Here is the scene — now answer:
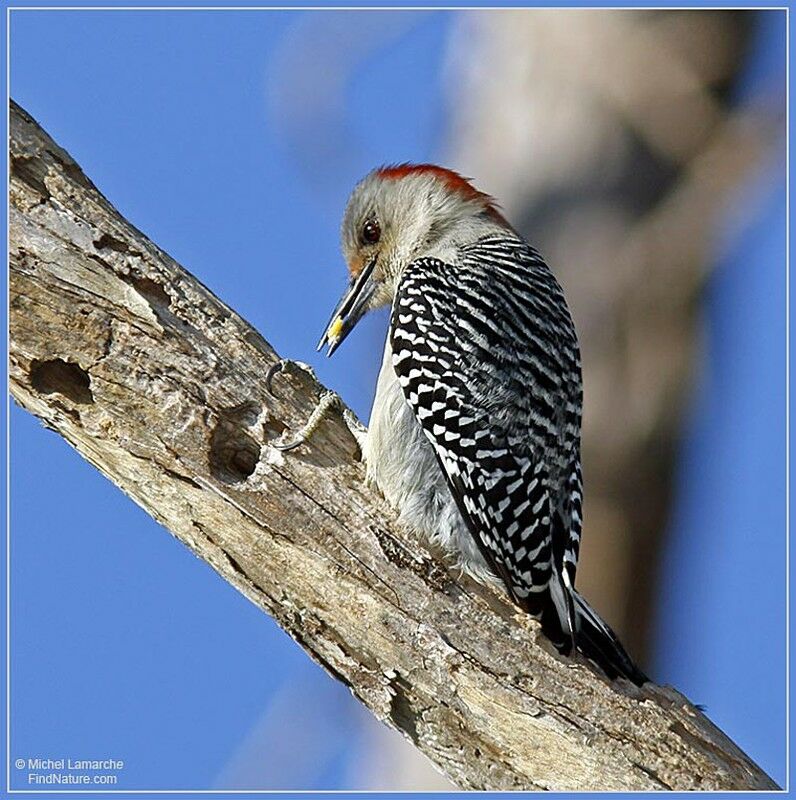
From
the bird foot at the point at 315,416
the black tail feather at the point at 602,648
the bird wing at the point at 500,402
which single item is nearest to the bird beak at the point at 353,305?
the bird wing at the point at 500,402

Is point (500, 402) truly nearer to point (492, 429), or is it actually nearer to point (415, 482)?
point (492, 429)

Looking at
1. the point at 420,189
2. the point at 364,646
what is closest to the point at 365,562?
the point at 364,646

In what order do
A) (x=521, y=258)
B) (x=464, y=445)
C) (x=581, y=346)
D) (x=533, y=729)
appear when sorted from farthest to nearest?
(x=581, y=346) < (x=521, y=258) < (x=464, y=445) < (x=533, y=729)

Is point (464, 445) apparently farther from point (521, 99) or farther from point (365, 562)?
point (521, 99)

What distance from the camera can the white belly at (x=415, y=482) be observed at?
414 centimetres

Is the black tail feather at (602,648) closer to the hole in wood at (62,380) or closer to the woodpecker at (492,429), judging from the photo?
the woodpecker at (492,429)

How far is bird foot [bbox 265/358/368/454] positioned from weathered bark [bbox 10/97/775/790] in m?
0.04

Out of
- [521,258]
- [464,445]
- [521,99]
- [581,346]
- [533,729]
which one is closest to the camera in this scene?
[533,729]

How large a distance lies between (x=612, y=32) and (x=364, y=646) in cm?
379

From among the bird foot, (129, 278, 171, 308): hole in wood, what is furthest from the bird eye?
(129, 278, 171, 308): hole in wood

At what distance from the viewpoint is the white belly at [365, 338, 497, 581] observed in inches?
163

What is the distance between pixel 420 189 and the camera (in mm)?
5113

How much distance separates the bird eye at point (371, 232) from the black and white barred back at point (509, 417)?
1.45ft

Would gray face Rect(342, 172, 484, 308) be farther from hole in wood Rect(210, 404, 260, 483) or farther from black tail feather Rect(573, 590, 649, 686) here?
black tail feather Rect(573, 590, 649, 686)
